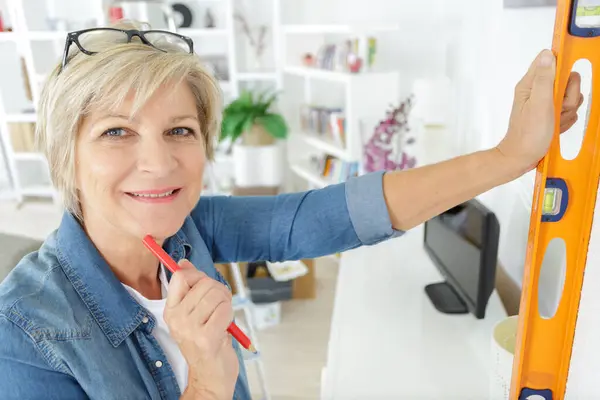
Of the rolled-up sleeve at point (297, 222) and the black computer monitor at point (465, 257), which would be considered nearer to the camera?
the rolled-up sleeve at point (297, 222)

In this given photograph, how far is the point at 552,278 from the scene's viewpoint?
59 centimetres

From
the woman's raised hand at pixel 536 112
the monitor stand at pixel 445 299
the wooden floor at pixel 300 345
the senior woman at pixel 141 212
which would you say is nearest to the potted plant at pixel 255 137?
the wooden floor at pixel 300 345

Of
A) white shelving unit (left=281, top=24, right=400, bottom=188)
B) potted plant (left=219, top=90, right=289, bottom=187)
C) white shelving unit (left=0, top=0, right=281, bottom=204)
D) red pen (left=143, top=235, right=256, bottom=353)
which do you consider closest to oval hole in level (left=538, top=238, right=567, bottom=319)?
red pen (left=143, top=235, right=256, bottom=353)

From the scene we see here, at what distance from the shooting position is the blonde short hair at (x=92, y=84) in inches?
26.0

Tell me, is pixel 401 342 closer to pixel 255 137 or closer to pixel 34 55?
pixel 255 137

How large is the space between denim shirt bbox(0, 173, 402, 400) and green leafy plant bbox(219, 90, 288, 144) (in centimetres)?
204

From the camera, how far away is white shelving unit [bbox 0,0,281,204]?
3.31 metres

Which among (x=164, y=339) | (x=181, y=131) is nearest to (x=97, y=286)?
(x=164, y=339)

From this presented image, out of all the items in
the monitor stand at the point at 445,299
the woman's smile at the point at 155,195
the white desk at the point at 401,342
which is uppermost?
the woman's smile at the point at 155,195

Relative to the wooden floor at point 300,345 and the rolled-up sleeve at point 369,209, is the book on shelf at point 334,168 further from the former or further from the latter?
the rolled-up sleeve at point 369,209

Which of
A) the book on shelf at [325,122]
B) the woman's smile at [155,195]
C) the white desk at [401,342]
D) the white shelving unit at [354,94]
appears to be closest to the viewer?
the woman's smile at [155,195]

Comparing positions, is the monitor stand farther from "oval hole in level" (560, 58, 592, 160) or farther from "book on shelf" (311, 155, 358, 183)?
"book on shelf" (311, 155, 358, 183)

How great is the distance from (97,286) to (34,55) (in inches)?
135

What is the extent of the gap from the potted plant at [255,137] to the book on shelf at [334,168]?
10.5 inches
